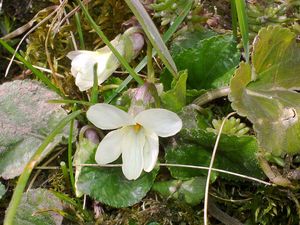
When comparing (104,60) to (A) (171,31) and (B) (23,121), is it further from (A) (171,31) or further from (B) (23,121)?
(B) (23,121)

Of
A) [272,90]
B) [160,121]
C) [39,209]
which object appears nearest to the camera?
[160,121]

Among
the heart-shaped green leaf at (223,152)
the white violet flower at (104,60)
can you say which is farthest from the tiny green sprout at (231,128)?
the white violet flower at (104,60)

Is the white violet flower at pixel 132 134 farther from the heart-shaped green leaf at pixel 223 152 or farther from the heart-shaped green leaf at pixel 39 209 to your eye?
the heart-shaped green leaf at pixel 39 209

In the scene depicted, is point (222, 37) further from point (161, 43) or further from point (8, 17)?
point (8, 17)

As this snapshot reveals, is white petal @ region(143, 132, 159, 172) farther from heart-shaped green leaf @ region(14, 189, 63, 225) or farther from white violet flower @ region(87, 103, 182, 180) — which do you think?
heart-shaped green leaf @ region(14, 189, 63, 225)

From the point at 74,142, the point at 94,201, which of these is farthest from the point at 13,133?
the point at 94,201

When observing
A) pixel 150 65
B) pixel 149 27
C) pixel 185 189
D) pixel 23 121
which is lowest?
pixel 185 189

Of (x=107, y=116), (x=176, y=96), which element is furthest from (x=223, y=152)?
(x=107, y=116)
